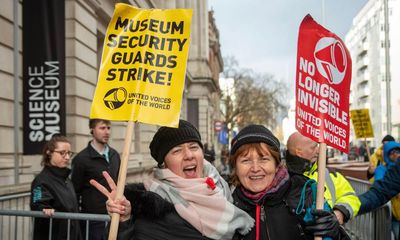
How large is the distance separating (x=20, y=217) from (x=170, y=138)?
3.89 metres

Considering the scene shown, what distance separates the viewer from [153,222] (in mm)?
2566

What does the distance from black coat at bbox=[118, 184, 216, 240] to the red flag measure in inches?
35.6

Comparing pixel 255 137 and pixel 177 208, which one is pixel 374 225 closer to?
pixel 255 137

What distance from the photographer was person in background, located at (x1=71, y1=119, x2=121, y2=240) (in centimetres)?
566

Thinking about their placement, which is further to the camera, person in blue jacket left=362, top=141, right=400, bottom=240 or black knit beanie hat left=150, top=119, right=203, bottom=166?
person in blue jacket left=362, top=141, right=400, bottom=240

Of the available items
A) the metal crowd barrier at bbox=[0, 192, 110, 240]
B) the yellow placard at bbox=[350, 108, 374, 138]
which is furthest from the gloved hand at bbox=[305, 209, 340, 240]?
the yellow placard at bbox=[350, 108, 374, 138]

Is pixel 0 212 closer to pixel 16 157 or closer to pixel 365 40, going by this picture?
pixel 16 157

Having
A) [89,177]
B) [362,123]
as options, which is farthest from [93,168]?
[362,123]

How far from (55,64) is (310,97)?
6.52 meters

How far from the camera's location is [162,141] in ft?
9.41

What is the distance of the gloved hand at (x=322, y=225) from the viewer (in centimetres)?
246

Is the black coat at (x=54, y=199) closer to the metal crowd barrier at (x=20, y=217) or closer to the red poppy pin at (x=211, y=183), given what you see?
the metal crowd barrier at (x=20, y=217)

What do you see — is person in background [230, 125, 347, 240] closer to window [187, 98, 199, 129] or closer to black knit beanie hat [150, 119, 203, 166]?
black knit beanie hat [150, 119, 203, 166]

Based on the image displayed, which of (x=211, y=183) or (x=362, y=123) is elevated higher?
(x=362, y=123)
